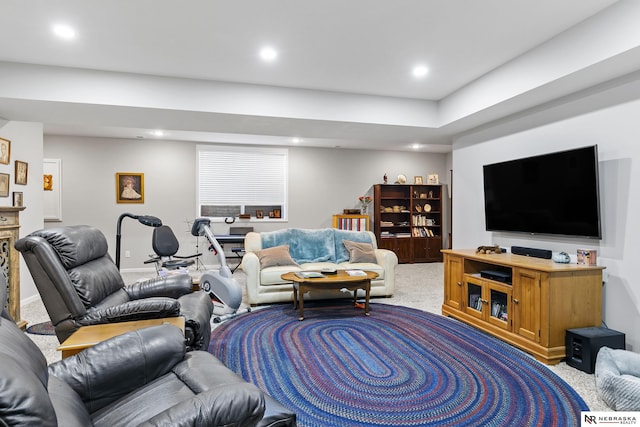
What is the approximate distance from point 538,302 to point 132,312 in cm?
298

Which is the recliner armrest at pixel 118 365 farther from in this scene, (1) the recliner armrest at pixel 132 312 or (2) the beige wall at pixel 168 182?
(2) the beige wall at pixel 168 182

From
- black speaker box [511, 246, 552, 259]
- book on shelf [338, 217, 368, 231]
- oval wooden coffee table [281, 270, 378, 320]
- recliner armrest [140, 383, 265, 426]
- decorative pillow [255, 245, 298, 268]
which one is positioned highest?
book on shelf [338, 217, 368, 231]

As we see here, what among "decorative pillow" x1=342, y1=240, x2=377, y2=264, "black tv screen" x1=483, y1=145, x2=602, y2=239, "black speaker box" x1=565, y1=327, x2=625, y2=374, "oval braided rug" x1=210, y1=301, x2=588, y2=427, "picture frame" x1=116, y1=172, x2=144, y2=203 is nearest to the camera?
"oval braided rug" x1=210, y1=301, x2=588, y2=427

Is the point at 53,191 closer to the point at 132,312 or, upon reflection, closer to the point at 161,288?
the point at 161,288

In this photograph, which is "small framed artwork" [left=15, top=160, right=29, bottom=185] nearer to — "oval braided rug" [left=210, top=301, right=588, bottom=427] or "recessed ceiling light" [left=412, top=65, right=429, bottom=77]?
"oval braided rug" [left=210, top=301, right=588, bottom=427]

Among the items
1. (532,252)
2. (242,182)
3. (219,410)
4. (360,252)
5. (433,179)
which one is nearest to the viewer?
(219,410)

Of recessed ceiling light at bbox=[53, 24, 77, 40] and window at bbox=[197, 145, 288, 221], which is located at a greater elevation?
recessed ceiling light at bbox=[53, 24, 77, 40]

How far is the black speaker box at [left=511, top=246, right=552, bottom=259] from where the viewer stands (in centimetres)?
359

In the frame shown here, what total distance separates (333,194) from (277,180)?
124cm

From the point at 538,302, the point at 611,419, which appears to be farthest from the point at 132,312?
the point at 538,302

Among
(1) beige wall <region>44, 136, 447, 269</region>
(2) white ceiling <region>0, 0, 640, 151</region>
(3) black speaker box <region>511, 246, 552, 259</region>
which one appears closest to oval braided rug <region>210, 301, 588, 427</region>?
(3) black speaker box <region>511, 246, 552, 259</region>

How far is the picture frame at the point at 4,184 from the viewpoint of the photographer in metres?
4.03

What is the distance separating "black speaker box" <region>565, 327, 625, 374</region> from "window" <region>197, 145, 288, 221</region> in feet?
18.7

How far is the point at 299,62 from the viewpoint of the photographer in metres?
3.63
